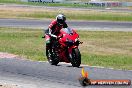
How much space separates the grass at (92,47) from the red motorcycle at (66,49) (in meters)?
1.48

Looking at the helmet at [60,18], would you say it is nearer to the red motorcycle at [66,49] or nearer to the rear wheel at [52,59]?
the red motorcycle at [66,49]

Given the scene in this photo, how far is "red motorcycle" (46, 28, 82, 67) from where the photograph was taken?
52.6 ft

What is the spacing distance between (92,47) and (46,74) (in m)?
12.0

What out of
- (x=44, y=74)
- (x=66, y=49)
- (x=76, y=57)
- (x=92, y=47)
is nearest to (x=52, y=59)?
(x=66, y=49)

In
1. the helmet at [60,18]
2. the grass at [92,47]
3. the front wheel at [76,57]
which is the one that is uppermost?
the helmet at [60,18]

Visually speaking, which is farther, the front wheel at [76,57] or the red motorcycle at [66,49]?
the red motorcycle at [66,49]

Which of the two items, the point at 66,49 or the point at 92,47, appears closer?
the point at 66,49

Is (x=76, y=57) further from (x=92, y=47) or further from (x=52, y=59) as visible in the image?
(x=92, y=47)

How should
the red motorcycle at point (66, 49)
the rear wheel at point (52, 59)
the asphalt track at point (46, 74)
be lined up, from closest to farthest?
1. the asphalt track at point (46, 74)
2. the red motorcycle at point (66, 49)
3. the rear wheel at point (52, 59)

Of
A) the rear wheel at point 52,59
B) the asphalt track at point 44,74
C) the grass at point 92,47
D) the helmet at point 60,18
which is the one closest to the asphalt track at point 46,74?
the asphalt track at point 44,74

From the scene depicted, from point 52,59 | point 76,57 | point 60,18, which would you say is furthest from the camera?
point 52,59

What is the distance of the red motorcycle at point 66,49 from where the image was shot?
16031 mm

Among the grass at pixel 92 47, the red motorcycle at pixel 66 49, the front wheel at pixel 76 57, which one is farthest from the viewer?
the grass at pixel 92 47

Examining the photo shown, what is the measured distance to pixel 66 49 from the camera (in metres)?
16.5
